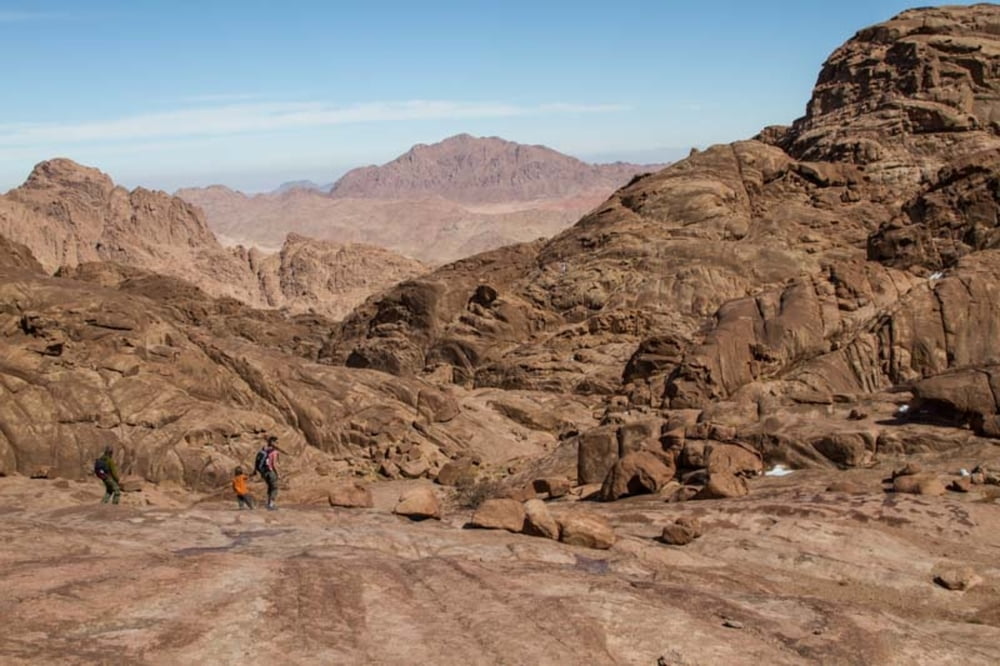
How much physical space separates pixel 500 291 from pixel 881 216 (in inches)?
858

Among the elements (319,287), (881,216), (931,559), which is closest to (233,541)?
(931,559)

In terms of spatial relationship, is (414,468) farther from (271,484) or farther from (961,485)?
(961,485)

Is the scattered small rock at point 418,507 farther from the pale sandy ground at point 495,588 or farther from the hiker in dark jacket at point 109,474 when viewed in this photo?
the hiker in dark jacket at point 109,474

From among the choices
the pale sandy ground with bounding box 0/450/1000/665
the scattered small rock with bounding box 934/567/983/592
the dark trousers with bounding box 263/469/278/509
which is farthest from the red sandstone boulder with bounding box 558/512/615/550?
the dark trousers with bounding box 263/469/278/509

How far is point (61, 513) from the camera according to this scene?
15.3 metres

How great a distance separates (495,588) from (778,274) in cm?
3789

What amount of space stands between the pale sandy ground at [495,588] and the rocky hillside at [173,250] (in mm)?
78226

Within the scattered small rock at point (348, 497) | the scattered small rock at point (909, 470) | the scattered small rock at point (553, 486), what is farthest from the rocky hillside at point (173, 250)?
the scattered small rock at point (909, 470)

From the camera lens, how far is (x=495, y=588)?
1140 cm

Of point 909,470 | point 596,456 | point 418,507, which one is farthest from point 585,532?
point 596,456

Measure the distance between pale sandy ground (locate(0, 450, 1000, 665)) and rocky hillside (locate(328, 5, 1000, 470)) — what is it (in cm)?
778

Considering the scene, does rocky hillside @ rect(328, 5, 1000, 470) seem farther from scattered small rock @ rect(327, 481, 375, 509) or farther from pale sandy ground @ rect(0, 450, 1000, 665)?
scattered small rock @ rect(327, 481, 375, 509)

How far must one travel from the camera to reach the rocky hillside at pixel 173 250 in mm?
95188

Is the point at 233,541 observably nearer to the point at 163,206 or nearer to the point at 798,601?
the point at 798,601
